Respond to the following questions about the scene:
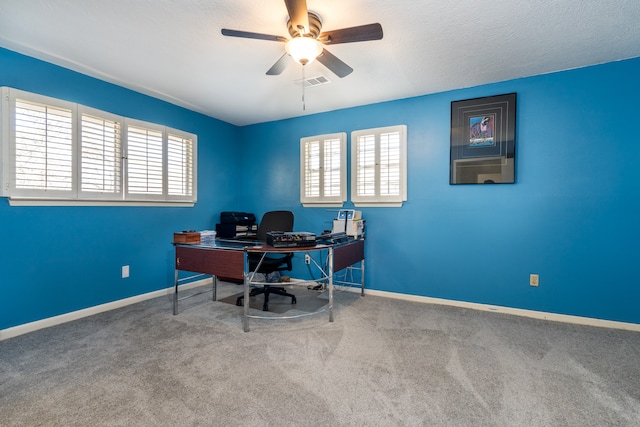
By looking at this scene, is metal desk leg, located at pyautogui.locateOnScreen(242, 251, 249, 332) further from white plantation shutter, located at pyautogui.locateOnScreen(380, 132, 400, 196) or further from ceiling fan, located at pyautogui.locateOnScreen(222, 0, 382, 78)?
white plantation shutter, located at pyautogui.locateOnScreen(380, 132, 400, 196)

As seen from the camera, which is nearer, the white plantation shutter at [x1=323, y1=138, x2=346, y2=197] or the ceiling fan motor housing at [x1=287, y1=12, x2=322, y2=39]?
the ceiling fan motor housing at [x1=287, y1=12, x2=322, y2=39]

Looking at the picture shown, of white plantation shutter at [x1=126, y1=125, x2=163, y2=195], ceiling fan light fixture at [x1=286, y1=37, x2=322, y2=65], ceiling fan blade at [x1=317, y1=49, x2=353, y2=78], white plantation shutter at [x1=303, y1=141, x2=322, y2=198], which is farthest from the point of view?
white plantation shutter at [x1=303, y1=141, x2=322, y2=198]

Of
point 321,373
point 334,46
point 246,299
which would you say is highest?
point 334,46

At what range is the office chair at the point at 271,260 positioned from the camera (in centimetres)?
314

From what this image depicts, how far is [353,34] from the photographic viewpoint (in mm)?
1864

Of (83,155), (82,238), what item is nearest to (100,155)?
(83,155)

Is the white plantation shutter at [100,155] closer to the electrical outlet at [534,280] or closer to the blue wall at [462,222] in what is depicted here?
the blue wall at [462,222]

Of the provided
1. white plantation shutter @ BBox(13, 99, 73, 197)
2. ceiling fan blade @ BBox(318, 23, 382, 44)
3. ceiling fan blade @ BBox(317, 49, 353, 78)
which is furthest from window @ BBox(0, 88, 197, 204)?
ceiling fan blade @ BBox(318, 23, 382, 44)

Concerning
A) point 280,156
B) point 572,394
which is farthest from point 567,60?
point 280,156

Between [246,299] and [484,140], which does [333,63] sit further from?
[246,299]

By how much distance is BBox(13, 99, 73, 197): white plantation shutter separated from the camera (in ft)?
8.12

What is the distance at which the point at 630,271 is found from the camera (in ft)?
8.59

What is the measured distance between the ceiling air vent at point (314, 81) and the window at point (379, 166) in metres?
0.87

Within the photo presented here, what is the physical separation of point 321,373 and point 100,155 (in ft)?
10.00
